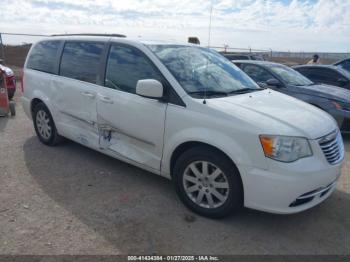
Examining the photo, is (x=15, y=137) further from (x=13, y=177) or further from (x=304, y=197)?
(x=304, y=197)

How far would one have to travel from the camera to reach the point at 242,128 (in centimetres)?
326

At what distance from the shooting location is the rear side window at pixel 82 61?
4.62 metres

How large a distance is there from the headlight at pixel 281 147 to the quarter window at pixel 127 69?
1.39 meters

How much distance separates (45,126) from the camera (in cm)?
567

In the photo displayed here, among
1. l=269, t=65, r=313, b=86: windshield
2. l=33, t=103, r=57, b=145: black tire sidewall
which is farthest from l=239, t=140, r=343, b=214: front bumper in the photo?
l=269, t=65, r=313, b=86: windshield

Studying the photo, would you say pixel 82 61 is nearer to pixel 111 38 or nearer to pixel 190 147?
pixel 111 38

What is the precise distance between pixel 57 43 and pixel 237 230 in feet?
12.8

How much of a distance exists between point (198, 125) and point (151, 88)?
645 millimetres

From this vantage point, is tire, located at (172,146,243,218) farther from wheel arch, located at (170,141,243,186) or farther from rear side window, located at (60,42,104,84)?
rear side window, located at (60,42,104,84)

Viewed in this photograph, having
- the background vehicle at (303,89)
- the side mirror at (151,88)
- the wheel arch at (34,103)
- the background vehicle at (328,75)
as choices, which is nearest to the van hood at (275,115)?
the side mirror at (151,88)

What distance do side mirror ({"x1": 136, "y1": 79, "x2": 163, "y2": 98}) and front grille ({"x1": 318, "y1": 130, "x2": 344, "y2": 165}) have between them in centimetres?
168

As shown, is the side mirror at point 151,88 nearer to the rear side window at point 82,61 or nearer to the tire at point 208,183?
the tire at point 208,183

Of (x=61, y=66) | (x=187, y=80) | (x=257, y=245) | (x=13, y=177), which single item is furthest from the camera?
(x=61, y=66)

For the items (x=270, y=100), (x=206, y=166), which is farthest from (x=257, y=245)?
(x=270, y=100)
